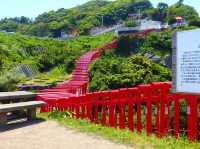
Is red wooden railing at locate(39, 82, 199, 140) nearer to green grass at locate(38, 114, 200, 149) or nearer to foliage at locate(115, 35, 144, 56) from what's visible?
green grass at locate(38, 114, 200, 149)

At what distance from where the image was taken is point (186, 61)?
7.74 m

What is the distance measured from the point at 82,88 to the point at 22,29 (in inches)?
4541

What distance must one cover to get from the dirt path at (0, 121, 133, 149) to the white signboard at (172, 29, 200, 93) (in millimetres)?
1426

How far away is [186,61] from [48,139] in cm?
301

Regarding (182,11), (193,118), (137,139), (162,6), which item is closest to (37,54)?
(193,118)

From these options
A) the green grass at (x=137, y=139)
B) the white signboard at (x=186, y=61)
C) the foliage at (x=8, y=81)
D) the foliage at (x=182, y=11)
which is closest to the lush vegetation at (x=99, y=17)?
the foliage at (x=182, y=11)

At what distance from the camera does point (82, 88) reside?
81.6 feet

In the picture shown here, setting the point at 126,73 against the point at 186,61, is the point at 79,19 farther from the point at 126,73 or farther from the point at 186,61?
the point at 186,61

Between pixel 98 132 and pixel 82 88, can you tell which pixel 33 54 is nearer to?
pixel 82 88

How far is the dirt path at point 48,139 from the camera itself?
27.8ft

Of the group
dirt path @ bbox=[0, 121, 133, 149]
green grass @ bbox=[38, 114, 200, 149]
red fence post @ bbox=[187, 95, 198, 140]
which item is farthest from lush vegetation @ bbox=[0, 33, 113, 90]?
red fence post @ bbox=[187, 95, 198, 140]

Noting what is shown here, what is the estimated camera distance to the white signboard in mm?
7496

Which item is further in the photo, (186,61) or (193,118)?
(193,118)

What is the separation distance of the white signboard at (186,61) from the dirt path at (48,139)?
1.43m
